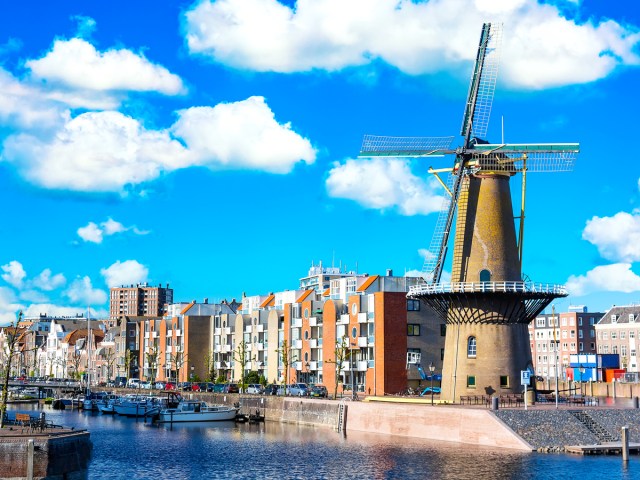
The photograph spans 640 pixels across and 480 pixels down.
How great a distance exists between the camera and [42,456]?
5322cm

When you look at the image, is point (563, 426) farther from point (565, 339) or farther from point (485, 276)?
point (565, 339)

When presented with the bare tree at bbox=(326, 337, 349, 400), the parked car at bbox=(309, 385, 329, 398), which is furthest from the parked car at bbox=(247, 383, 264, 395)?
the bare tree at bbox=(326, 337, 349, 400)

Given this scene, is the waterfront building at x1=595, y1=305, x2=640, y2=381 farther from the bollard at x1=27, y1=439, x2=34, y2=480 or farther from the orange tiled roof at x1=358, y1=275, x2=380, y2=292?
the bollard at x1=27, y1=439, x2=34, y2=480

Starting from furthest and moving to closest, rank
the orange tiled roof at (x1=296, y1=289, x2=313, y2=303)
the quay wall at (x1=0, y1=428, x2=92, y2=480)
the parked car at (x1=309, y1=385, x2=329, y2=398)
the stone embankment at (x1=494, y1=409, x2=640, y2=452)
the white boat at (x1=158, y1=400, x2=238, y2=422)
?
the orange tiled roof at (x1=296, y1=289, x2=313, y2=303), the white boat at (x1=158, y1=400, x2=238, y2=422), the parked car at (x1=309, y1=385, x2=329, y2=398), the stone embankment at (x1=494, y1=409, x2=640, y2=452), the quay wall at (x1=0, y1=428, x2=92, y2=480)

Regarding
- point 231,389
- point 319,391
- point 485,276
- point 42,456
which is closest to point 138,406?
point 231,389

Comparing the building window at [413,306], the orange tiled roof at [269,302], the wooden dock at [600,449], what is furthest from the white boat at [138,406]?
the wooden dock at [600,449]

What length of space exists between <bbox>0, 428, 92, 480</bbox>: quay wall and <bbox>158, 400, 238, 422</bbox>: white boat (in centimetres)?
5530

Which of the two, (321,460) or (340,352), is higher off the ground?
(340,352)

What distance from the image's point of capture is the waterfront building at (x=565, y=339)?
18938 centimetres

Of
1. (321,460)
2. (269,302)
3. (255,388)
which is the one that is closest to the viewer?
(321,460)

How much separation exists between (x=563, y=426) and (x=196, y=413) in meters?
52.4

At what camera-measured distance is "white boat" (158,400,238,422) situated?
112 meters

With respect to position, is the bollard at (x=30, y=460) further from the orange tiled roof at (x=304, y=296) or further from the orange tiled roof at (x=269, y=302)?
the orange tiled roof at (x=269, y=302)

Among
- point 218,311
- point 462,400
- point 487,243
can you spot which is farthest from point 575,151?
point 218,311
